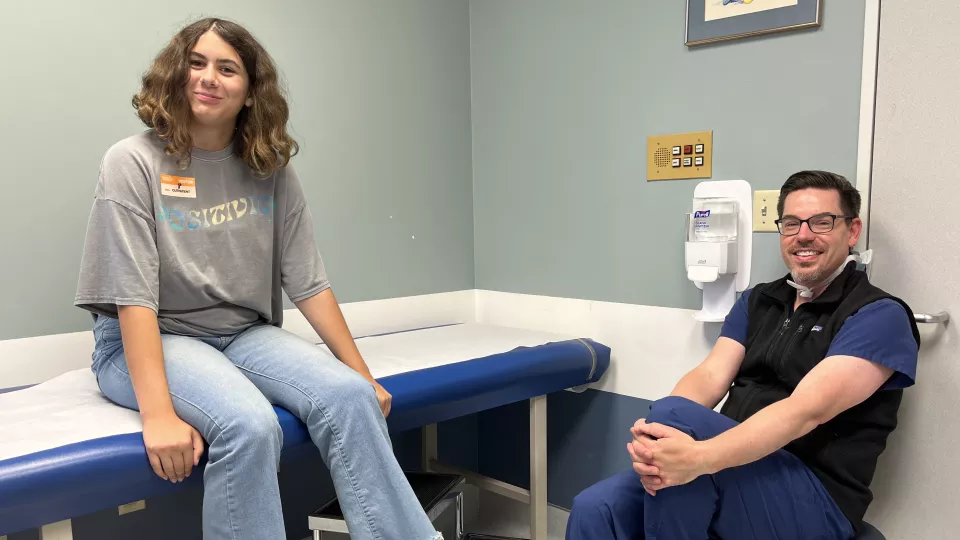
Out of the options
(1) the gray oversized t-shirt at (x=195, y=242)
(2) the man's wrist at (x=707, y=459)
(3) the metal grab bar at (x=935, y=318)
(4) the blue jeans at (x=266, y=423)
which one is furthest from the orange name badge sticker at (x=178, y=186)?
(3) the metal grab bar at (x=935, y=318)

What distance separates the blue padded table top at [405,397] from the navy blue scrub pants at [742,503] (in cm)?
57

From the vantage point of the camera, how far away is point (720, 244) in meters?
1.92

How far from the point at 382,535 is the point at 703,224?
4.02ft

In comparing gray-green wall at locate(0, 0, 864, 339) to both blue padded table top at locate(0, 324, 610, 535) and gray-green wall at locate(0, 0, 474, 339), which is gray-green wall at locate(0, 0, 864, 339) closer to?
gray-green wall at locate(0, 0, 474, 339)

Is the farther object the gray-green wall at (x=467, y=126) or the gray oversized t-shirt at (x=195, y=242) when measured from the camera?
the gray-green wall at (x=467, y=126)

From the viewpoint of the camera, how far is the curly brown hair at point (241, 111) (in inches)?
58.9

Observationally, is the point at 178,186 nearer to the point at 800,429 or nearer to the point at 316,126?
the point at 316,126

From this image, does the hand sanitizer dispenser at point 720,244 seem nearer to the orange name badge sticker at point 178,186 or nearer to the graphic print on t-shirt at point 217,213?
the graphic print on t-shirt at point 217,213

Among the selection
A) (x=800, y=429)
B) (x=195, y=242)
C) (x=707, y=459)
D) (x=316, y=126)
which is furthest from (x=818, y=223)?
(x=316, y=126)

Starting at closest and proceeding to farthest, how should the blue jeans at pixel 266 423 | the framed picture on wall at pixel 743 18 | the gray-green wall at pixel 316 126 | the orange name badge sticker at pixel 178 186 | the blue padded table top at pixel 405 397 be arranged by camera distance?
the blue padded table top at pixel 405 397, the blue jeans at pixel 266 423, the orange name badge sticker at pixel 178 186, the gray-green wall at pixel 316 126, the framed picture on wall at pixel 743 18

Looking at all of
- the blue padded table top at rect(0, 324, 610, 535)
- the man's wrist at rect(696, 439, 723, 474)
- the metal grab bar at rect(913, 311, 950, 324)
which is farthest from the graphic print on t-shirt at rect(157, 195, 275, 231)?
the metal grab bar at rect(913, 311, 950, 324)

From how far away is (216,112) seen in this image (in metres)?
1.53

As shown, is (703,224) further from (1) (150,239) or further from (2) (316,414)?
(1) (150,239)

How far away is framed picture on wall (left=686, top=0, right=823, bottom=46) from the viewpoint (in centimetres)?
185
